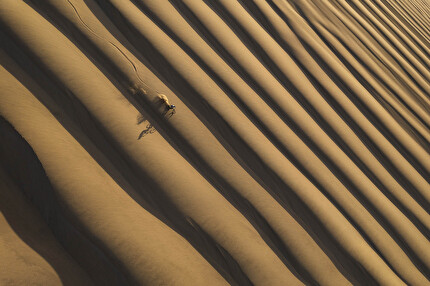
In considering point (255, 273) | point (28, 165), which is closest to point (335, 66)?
point (255, 273)

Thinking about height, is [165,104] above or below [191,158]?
above

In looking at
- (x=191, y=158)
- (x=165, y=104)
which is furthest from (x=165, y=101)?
(x=191, y=158)

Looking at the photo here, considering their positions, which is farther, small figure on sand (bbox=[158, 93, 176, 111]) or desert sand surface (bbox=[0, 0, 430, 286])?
small figure on sand (bbox=[158, 93, 176, 111])

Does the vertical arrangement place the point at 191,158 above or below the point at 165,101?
below

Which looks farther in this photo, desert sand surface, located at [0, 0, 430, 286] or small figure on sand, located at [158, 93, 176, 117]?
small figure on sand, located at [158, 93, 176, 117]

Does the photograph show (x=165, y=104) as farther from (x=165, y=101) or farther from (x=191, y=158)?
(x=191, y=158)

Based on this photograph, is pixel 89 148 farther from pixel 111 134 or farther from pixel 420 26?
pixel 420 26

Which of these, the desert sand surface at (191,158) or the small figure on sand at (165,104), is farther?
the small figure on sand at (165,104)

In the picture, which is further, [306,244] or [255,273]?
[306,244]
